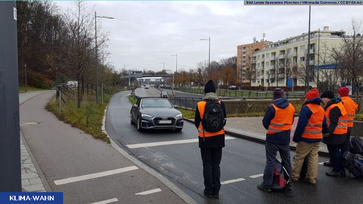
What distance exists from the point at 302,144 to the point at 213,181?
1.84m

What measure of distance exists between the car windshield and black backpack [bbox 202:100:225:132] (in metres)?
8.05

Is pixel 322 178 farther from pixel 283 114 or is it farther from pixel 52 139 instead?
pixel 52 139

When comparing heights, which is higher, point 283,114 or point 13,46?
point 13,46

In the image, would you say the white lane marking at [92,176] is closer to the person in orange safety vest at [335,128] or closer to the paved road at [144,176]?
the paved road at [144,176]

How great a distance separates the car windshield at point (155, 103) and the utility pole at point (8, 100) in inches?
385

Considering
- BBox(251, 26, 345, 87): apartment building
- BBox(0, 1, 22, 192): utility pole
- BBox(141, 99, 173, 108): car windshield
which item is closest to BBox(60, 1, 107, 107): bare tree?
BBox(141, 99, 173, 108): car windshield

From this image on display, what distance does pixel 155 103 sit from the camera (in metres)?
12.6

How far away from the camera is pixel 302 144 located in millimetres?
5090

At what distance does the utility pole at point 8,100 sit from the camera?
2303mm

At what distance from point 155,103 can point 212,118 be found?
27.5 ft

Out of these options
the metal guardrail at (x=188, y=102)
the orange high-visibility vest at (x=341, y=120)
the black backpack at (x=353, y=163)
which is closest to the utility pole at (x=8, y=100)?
the orange high-visibility vest at (x=341, y=120)

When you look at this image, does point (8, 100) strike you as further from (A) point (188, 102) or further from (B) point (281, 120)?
(A) point (188, 102)

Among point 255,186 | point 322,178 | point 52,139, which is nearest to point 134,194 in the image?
point 255,186

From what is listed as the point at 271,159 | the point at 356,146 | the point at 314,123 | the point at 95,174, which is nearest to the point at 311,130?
the point at 314,123
